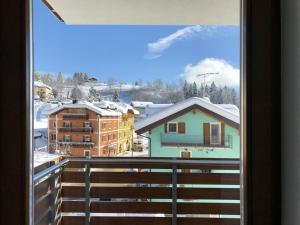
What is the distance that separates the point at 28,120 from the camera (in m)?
0.97

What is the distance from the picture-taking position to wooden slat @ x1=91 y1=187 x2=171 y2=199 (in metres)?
2.74

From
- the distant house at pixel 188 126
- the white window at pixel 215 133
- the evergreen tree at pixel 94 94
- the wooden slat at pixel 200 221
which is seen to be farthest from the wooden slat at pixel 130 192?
the evergreen tree at pixel 94 94

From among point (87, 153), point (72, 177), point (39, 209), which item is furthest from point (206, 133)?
point (72, 177)

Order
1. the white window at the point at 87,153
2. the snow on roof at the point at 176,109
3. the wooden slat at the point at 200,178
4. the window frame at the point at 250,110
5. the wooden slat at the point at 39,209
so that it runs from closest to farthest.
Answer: the window frame at the point at 250,110 < the wooden slat at the point at 39,209 < the snow on roof at the point at 176,109 < the white window at the point at 87,153 < the wooden slat at the point at 200,178

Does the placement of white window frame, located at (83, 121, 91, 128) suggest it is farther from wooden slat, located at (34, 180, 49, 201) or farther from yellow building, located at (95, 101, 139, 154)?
wooden slat, located at (34, 180, 49, 201)

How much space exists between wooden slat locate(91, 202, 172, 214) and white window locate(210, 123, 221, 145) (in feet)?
3.44

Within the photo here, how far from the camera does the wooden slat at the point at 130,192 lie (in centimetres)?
274

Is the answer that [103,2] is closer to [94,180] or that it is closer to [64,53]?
[64,53]

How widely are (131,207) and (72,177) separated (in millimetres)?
572

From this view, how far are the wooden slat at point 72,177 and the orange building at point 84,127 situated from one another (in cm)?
70

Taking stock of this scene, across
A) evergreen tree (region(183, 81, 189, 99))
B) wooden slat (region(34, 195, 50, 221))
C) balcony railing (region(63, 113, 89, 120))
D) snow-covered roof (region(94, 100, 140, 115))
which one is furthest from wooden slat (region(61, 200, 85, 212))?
evergreen tree (region(183, 81, 189, 99))

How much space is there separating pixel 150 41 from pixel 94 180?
4.57 ft

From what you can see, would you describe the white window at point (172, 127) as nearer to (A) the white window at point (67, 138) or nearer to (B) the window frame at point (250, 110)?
(A) the white window at point (67, 138)

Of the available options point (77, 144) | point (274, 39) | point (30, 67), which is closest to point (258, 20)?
point (274, 39)
